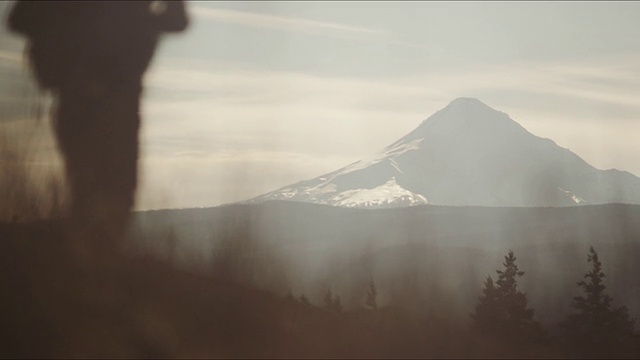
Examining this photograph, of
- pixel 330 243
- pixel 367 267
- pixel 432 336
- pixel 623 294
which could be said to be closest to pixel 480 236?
pixel 623 294

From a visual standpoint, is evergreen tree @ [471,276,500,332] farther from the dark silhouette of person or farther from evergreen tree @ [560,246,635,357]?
the dark silhouette of person

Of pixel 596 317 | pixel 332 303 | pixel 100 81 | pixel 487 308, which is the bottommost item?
pixel 596 317

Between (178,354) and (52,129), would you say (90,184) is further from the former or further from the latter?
(178,354)

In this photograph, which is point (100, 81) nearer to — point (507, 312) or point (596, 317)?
point (507, 312)

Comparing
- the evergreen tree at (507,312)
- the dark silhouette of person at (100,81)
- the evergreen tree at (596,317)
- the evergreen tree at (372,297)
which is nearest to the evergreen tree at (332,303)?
the evergreen tree at (372,297)

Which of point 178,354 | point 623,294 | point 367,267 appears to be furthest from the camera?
point 623,294

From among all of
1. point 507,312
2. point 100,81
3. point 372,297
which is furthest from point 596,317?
point 100,81

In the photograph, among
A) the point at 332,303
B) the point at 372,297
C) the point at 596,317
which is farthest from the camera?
the point at 596,317
